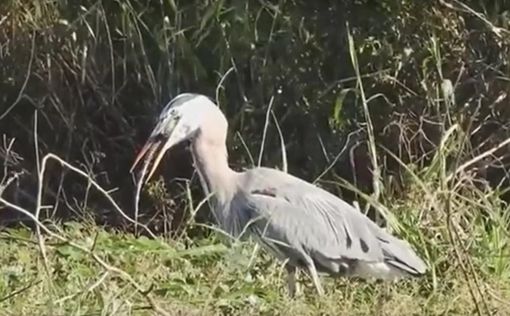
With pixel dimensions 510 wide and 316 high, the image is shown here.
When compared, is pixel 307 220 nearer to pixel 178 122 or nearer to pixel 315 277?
pixel 315 277

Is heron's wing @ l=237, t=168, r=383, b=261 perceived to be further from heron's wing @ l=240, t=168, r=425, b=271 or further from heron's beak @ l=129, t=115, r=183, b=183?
heron's beak @ l=129, t=115, r=183, b=183

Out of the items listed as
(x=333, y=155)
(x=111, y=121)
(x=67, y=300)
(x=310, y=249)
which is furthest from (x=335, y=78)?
(x=67, y=300)

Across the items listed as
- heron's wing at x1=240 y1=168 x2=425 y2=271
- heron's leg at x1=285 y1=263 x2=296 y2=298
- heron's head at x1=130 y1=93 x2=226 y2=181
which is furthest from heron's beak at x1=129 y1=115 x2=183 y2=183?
heron's leg at x1=285 y1=263 x2=296 y2=298

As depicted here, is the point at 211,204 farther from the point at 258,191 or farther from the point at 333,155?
the point at 333,155

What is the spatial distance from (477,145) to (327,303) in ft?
5.88

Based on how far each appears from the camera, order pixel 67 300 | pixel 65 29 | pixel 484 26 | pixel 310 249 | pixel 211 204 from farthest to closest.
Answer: pixel 65 29 < pixel 484 26 < pixel 211 204 < pixel 310 249 < pixel 67 300

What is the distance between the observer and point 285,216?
586 cm

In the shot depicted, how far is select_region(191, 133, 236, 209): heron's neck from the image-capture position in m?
6.03

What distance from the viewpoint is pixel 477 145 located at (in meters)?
7.18

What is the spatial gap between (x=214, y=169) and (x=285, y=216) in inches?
14.8

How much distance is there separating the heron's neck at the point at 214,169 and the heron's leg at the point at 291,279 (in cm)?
35

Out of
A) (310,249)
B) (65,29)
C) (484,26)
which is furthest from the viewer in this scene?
(65,29)

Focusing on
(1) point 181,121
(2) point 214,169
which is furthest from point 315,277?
(1) point 181,121

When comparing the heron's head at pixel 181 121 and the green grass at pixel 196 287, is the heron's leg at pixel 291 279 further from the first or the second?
the heron's head at pixel 181 121
